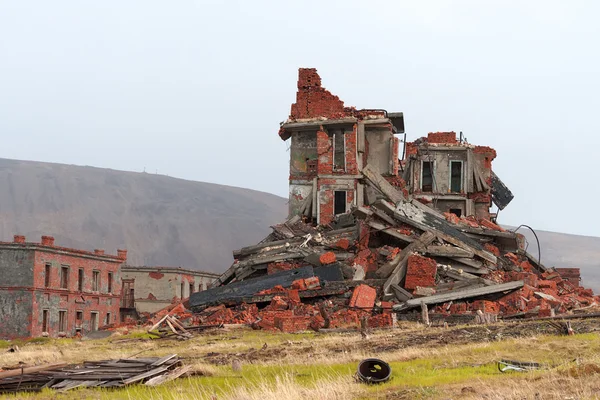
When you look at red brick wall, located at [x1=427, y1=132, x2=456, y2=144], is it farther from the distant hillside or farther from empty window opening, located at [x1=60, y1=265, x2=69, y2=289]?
the distant hillside

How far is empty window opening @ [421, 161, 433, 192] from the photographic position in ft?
130

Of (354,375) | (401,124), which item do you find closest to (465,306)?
(354,375)

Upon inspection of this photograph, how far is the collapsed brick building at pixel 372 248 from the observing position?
22859 millimetres

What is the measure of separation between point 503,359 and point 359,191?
2266cm

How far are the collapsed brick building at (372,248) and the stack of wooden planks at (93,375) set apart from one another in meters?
9.40

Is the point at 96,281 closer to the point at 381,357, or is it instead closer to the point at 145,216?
the point at 381,357

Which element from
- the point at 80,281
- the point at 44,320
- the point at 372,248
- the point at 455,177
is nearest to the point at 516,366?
the point at 372,248

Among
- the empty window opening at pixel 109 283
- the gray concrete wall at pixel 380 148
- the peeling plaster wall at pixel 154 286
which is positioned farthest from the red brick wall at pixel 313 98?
the peeling plaster wall at pixel 154 286

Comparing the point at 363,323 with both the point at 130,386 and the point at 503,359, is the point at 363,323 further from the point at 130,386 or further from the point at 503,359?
the point at 130,386

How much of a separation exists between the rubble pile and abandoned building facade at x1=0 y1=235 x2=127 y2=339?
17.8 metres

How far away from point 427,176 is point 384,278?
642 inches

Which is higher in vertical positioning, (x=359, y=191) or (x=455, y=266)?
(x=359, y=191)

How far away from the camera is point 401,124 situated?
40.9 meters

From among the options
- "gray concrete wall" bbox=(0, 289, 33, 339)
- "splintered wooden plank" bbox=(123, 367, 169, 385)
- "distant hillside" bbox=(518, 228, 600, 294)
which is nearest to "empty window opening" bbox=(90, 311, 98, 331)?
"gray concrete wall" bbox=(0, 289, 33, 339)
